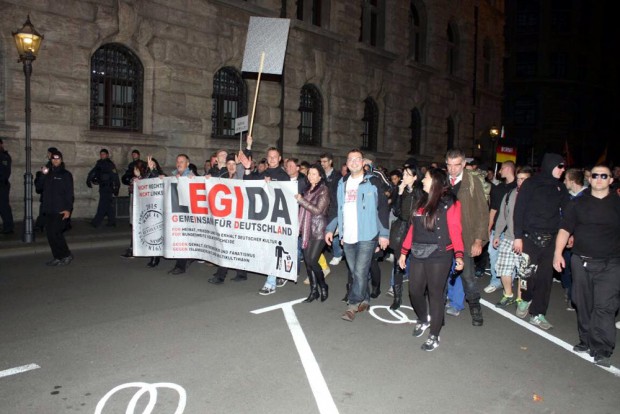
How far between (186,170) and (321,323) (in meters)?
4.22

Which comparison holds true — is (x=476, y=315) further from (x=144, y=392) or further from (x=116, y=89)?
(x=116, y=89)

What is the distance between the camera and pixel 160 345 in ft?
18.0

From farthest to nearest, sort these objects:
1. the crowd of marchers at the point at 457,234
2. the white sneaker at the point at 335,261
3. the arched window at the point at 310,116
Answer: the arched window at the point at 310,116 → the white sneaker at the point at 335,261 → the crowd of marchers at the point at 457,234

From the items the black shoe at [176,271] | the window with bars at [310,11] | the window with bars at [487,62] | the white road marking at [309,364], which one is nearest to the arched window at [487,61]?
the window with bars at [487,62]

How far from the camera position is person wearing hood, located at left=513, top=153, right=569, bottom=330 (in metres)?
6.55

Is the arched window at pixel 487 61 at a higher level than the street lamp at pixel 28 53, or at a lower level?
higher

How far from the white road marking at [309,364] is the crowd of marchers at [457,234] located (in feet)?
2.23

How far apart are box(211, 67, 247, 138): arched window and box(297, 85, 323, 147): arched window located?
301 cm

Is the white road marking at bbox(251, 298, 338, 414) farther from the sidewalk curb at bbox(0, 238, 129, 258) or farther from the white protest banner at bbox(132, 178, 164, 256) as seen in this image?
the sidewalk curb at bbox(0, 238, 129, 258)

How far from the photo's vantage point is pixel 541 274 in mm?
6539

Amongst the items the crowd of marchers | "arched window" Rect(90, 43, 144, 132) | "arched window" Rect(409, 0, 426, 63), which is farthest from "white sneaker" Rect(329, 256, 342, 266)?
"arched window" Rect(409, 0, 426, 63)

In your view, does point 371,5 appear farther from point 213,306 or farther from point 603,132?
point 603,132

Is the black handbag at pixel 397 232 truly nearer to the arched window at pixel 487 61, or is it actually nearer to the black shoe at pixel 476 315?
the black shoe at pixel 476 315

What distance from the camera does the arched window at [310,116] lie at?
71.1ft
